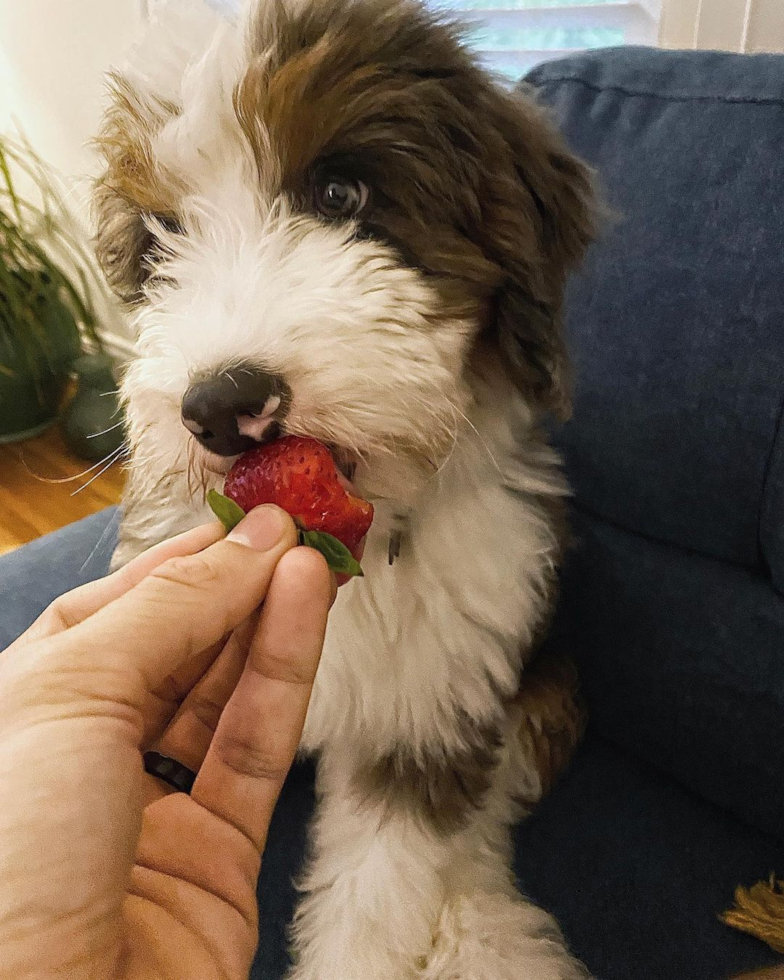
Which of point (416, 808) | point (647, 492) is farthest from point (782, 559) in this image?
point (416, 808)

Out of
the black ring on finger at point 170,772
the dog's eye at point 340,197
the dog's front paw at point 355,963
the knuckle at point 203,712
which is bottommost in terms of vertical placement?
the dog's front paw at point 355,963

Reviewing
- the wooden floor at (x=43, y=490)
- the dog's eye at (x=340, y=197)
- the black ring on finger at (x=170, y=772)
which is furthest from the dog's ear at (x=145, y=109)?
the wooden floor at (x=43, y=490)

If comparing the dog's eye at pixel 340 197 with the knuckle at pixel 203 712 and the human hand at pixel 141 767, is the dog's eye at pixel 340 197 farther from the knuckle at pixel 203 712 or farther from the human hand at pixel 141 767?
the knuckle at pixel 203 712

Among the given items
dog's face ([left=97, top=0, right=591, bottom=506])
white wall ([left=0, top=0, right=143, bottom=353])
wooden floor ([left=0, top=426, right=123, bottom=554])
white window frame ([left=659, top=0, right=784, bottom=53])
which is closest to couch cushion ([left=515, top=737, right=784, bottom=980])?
dog's face ([left=97, top=0, right=591, bottom=506])

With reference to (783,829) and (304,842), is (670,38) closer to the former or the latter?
(783,829)

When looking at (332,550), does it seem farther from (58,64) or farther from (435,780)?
(58,64)

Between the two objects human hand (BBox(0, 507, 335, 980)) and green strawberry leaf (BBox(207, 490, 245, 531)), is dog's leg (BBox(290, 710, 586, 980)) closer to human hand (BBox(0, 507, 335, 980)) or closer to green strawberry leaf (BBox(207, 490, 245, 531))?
human hand (BBox(0, 507, 335, 980))

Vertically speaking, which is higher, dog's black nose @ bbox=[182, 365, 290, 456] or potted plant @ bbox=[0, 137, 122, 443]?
dog's black nose @ bbox=[182, 365, 290, 456]
